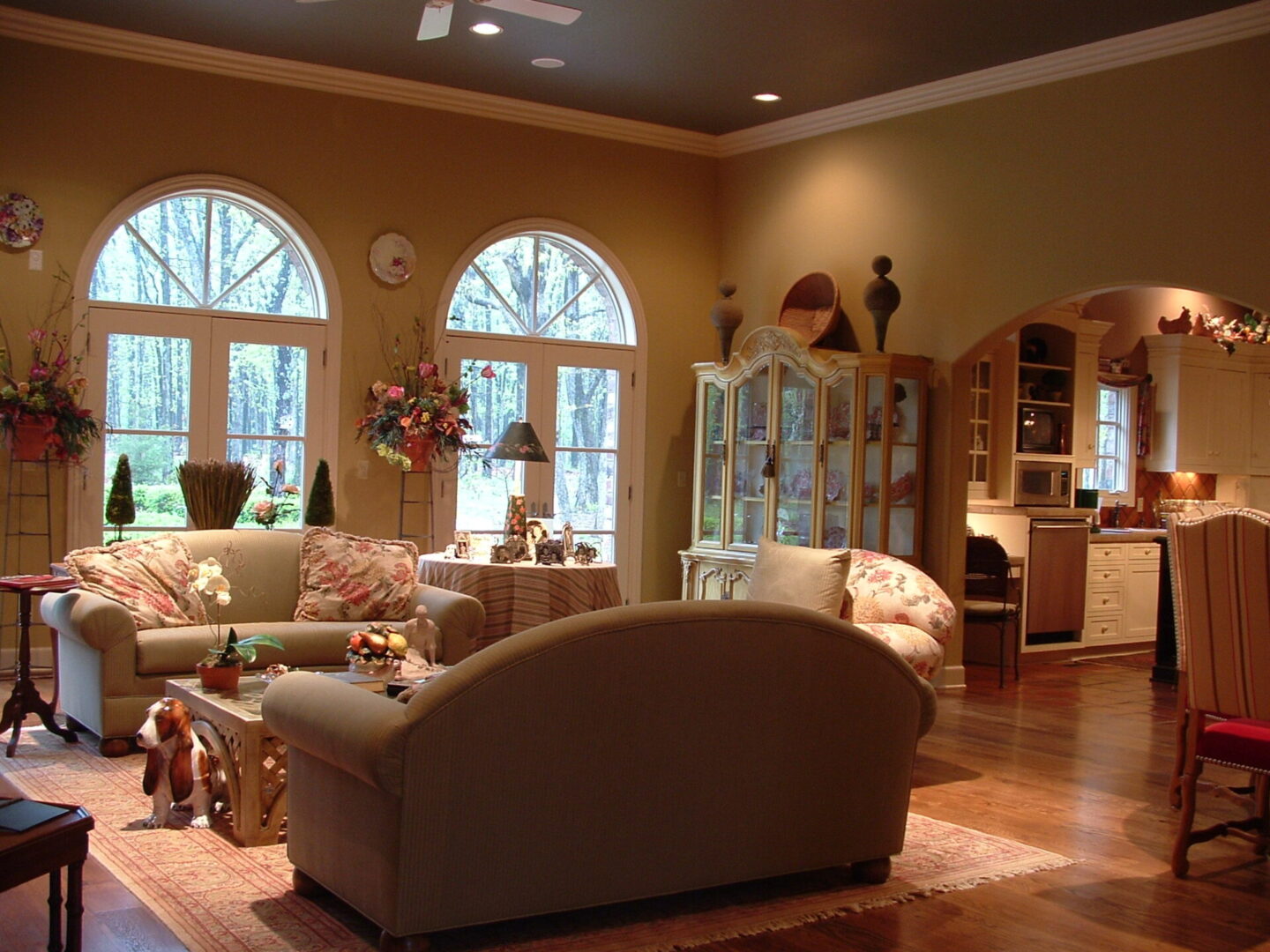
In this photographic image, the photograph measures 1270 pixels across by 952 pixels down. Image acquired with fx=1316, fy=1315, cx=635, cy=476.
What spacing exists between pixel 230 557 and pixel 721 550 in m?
3.04

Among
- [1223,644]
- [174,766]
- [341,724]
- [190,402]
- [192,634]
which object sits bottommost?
[174,766]

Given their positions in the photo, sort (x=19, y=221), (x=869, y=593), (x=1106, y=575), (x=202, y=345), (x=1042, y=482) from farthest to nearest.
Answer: (x=1106, y=575) < (x=1042, y=482) < (x=202, y=345) < (x=19, y=221) < (x=869, y=593)

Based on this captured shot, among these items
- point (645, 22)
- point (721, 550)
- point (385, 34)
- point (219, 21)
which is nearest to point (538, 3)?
point (645, 22)

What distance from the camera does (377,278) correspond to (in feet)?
25.0

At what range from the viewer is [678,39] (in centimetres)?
655

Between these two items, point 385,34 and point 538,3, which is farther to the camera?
point 385,34

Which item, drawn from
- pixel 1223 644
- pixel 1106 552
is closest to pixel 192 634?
pixel 1223 644

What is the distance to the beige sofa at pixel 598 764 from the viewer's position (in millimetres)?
2975

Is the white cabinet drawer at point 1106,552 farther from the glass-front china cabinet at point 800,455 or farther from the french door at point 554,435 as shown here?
the french door at point 554,435

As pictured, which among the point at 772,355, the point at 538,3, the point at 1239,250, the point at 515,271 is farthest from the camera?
the point at 515,271

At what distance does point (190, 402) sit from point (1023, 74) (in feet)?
15.5

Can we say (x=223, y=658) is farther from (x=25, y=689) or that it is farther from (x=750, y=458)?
(x=750, y=458)

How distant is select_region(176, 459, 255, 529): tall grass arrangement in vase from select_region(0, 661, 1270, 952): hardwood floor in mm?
1118

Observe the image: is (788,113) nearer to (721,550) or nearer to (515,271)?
(515,271)
